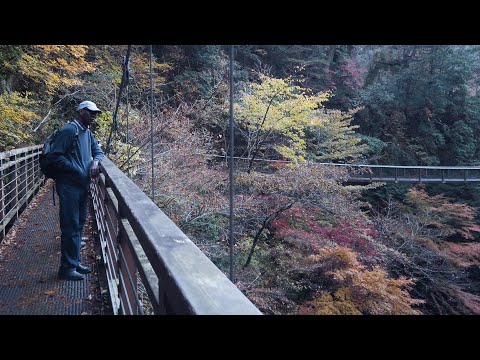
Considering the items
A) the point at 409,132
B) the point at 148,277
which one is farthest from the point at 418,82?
the point at 148,277

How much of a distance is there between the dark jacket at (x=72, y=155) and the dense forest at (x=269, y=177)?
13.1ft

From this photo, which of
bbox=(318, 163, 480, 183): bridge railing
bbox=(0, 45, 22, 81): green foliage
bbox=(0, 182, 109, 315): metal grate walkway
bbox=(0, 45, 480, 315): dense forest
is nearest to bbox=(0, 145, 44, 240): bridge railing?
bbox=(0, 182, 109, 315): metal grate walkway

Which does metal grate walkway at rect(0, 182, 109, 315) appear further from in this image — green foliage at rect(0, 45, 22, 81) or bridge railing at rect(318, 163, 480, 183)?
bridge railing at rect(318, 163, 480, 183)

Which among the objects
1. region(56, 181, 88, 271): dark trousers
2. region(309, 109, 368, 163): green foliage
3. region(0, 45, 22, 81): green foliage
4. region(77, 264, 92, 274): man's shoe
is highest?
region(0, 45, 22, 81): green foliage

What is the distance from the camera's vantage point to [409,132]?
16484 mm

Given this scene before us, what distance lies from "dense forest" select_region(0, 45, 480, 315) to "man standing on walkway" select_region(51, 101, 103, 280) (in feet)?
13.1

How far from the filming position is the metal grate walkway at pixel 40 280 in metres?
2.19

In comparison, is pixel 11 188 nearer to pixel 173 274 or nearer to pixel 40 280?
pixel 40 280

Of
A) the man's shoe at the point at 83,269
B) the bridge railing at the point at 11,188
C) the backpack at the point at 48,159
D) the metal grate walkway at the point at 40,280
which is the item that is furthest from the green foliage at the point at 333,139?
the backpack at the point at 48,159

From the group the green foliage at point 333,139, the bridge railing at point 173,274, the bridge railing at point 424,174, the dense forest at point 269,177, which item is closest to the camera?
the bridge railing at point 173,274

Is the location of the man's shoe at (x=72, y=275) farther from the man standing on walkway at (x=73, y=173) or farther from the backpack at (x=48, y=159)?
the backpack at (x=48, y=159)

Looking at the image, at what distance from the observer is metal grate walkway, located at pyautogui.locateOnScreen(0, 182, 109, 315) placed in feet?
7.17
